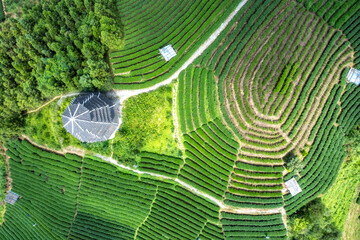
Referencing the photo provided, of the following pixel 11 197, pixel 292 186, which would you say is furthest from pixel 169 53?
pixel 11 197

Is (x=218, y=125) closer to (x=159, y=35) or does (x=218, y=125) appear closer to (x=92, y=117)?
(x=159, y=35)

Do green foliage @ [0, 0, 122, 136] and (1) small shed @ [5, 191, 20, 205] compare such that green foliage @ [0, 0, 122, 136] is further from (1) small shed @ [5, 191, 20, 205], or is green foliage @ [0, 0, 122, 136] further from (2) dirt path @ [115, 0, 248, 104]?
(1) small shed @ [5, 191, 20, 205]

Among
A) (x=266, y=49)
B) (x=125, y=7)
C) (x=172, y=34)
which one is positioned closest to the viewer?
(x=266, y=49)

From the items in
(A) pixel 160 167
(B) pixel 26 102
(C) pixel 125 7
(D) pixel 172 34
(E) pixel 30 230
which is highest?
(C) pixel 125 7

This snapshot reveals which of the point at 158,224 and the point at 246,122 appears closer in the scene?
the point at 246,122

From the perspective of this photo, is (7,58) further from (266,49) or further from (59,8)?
(266,49)

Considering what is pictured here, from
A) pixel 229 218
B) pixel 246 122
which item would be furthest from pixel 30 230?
pixel 246 122

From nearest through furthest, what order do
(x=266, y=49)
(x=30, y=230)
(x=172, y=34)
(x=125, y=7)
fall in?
(x=266, y=49), (x=172, y=34), (x=125, y=7), (x=30, y=230)

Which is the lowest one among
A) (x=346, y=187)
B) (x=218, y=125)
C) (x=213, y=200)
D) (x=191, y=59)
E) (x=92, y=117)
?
(x=213, y=200)
